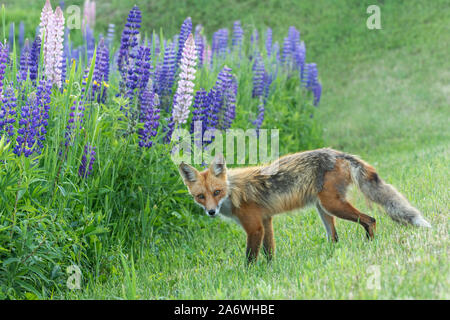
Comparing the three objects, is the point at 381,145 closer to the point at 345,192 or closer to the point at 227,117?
the point at 227,117

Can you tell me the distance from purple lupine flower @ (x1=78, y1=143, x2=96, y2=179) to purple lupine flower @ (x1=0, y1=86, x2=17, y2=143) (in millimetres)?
697

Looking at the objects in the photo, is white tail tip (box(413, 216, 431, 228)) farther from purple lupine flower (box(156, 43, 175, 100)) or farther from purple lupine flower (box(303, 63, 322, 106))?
purple lupine flower (box(303, 63, 322, 106))

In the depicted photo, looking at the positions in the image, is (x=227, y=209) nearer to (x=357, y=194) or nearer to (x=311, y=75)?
(x=357, y=194)

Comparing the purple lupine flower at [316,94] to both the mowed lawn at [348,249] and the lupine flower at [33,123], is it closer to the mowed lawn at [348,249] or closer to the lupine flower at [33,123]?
the mowed lawn at [348,249]

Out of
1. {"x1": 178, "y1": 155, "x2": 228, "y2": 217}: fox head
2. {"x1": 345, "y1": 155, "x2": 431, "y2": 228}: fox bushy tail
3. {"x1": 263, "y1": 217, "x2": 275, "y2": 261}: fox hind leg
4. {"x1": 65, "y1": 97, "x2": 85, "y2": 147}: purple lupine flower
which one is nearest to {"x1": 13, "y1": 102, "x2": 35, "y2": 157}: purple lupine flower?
{"x1": 65, "y1": 97, "x2": 85, "y2": 147}: purple lupine flower

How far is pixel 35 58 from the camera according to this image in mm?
6582

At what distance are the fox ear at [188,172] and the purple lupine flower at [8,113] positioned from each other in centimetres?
156

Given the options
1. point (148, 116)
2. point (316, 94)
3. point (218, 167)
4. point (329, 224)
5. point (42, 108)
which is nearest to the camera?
point (42, 108)

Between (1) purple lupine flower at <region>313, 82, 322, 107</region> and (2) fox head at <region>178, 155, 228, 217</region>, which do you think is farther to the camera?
(1) purple lupine flower at <region>313, 82, 322, 107</region>

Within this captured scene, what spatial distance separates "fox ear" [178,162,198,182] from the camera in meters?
5.10

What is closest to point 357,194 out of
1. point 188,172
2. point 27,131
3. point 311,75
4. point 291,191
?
point 291,191

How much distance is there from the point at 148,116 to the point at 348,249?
8.20 feet

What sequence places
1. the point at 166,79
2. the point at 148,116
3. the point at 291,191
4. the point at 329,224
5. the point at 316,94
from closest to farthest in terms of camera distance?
the point at 291,191
the point at 329,224
the point at 148,116
the point at 166,79
the point at 316,94

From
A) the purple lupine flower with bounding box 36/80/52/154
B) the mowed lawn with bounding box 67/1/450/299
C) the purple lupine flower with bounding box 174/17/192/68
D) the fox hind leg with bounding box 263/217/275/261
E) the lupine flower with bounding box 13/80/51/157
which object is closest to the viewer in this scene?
the mowed lawn with bounding box 67/1/450/299
